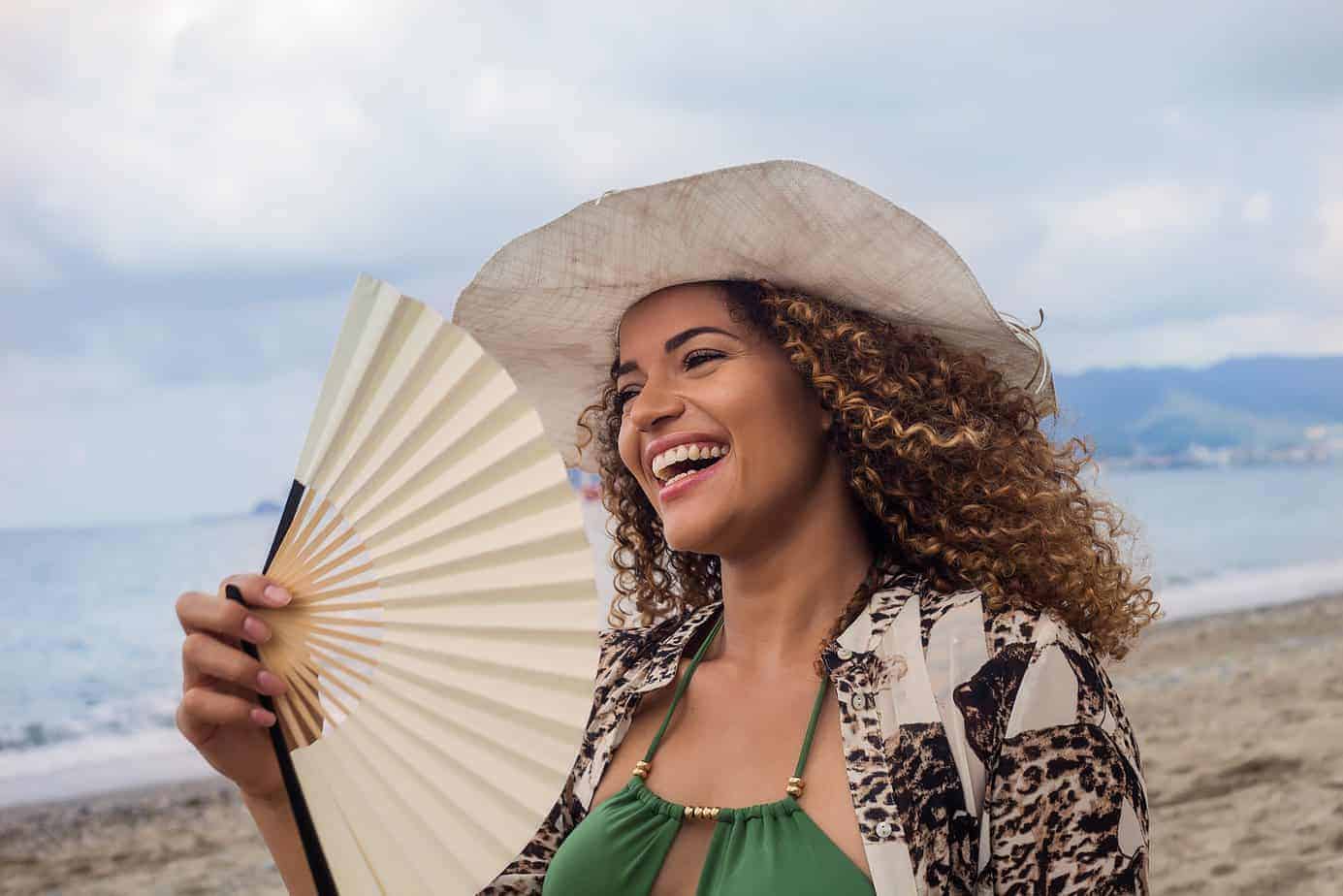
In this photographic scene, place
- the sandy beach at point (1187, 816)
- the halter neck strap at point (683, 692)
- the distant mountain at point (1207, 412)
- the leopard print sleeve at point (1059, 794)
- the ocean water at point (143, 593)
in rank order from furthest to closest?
1. the distant mountain at point (1207, 412)
2. the ocean water at point (143, 593)
3. the sandy beach at point (1187, 816)
4. the halter neck strap at point (683, 692)
5. the leopard print sleeve at point (1059, 794)

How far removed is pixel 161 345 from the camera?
43.0 metres

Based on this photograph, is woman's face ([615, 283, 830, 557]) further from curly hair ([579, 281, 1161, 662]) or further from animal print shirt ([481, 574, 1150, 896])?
animal print shirt ([481, 574, 1150, 896])

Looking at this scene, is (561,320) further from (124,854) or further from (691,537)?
(124,854)

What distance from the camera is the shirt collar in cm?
179

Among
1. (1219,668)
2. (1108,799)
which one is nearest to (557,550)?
(1108,799)

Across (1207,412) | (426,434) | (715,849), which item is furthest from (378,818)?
(1207,412)

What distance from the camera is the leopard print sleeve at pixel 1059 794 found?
60.4 inches

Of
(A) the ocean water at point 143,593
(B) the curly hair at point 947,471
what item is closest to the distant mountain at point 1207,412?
(A) the ocean water at point 143,593

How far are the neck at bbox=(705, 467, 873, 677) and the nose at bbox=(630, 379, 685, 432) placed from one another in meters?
0.25

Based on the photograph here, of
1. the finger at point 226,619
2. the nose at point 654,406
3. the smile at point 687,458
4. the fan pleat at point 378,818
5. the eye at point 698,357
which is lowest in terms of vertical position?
the fan pleat at point 378,818

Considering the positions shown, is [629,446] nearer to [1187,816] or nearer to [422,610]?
[422,610]

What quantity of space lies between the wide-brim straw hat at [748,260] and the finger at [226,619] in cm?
93

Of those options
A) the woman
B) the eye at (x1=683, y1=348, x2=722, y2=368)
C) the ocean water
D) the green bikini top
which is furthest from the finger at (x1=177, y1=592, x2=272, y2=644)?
the eye at (x1=683, y1=348, x2=722, y2=368)

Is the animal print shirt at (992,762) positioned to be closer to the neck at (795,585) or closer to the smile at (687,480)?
the neck at (795,585)
